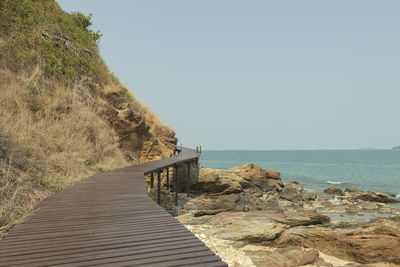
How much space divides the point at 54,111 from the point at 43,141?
234cm

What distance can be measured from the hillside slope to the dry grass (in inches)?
0.9

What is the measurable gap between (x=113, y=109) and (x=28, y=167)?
7.19 m

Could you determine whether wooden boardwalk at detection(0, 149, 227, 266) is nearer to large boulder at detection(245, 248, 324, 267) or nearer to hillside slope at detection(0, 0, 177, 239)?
hillside slope at detection(0, 0, 177, 239)

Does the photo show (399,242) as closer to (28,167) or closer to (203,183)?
(28,167)

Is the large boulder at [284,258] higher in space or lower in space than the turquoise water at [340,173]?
higher

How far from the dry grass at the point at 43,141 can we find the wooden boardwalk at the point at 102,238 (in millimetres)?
975

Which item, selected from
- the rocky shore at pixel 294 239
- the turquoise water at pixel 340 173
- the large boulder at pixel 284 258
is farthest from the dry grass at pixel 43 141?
the turquoise water at pixel 340 173

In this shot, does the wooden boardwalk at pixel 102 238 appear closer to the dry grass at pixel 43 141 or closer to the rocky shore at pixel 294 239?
the dry grass at pixel 43 141

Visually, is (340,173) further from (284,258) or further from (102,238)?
(102,238)

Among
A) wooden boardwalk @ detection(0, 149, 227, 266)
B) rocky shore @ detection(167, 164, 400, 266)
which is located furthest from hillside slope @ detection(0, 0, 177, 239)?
rocky shore @ detection(167, 164, 400, 266)

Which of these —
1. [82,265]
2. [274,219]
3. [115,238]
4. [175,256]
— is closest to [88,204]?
[115,238]

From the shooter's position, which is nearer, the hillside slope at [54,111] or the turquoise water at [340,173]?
the hillside slope at [54,111]

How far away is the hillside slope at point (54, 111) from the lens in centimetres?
654

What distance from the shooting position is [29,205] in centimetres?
536
